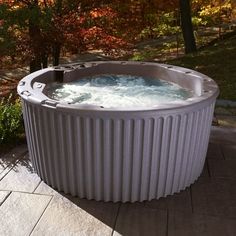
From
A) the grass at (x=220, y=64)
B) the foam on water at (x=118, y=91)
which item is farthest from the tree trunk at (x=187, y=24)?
the foam on water at (x=118, y=91)

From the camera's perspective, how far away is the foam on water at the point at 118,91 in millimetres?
3025

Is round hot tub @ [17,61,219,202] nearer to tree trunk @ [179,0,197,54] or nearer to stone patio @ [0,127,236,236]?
stone patio @ [0,127,236,236]

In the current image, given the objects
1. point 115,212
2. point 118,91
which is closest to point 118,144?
point 115,212

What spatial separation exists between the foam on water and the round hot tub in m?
0.35

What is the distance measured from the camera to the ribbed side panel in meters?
2.39

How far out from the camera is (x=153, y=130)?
94.0 inches

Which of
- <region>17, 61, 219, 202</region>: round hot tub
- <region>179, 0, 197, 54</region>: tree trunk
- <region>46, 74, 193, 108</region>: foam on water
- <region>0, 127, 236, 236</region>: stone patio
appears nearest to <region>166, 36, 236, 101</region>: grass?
<region>179, 0, 197, 54</region>: tree trunk

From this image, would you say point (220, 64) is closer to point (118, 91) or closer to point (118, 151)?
point (118, 91)

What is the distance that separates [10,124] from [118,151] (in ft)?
5.73

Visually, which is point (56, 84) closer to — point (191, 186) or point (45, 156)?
point (45, 156)

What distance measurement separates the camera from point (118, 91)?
3346 millimetres

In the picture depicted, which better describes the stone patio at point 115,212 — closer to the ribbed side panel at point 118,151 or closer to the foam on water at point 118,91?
the ribbed side panel at point 118,151

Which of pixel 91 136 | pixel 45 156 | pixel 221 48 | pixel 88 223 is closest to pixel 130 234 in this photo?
pixel 88 223

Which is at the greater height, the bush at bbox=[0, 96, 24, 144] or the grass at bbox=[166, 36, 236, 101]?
the bush at bbox=[0, 96, 24, 144]
